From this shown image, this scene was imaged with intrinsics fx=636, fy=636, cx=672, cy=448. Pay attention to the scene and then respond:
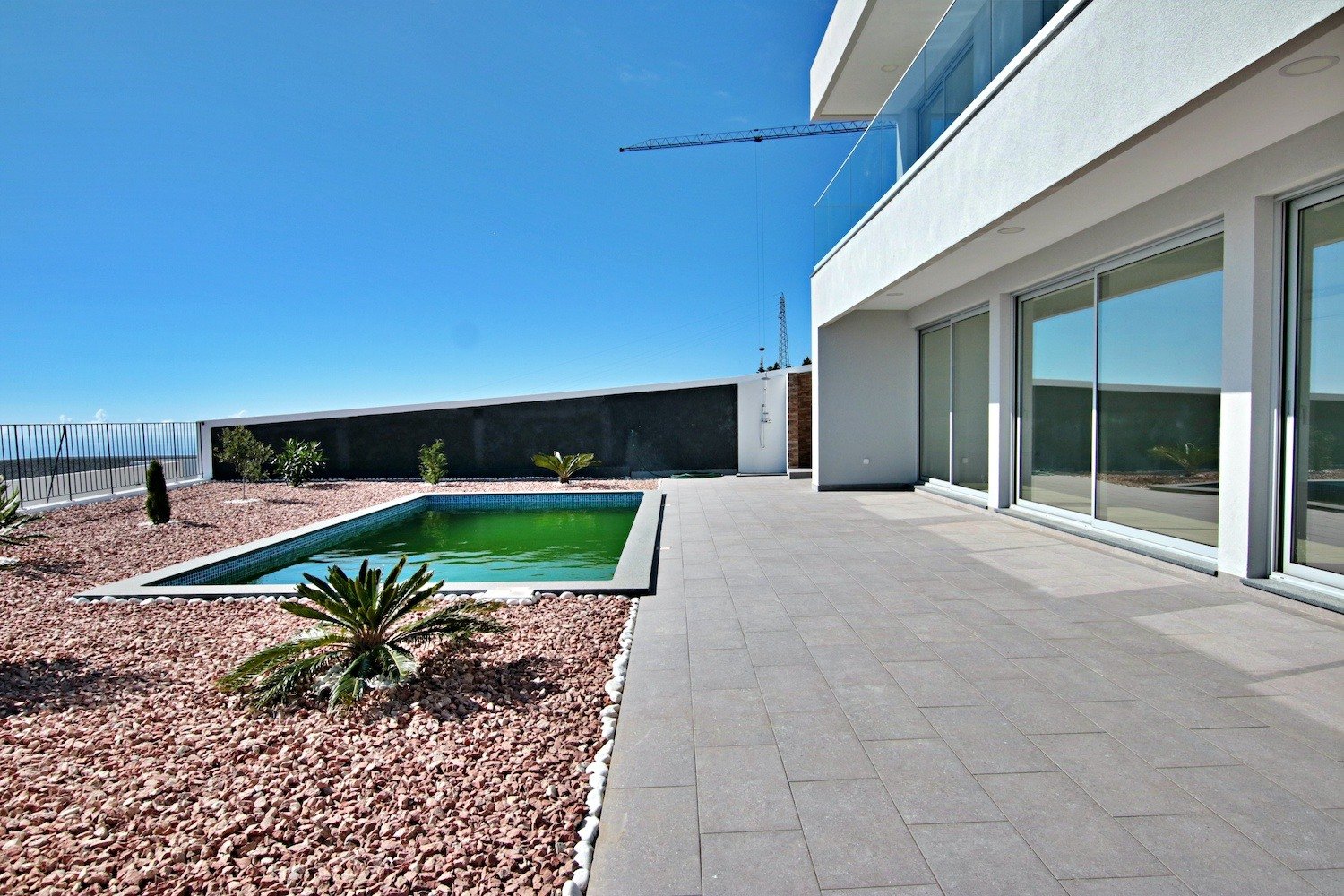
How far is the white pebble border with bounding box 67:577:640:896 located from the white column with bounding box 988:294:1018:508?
5.65 metres

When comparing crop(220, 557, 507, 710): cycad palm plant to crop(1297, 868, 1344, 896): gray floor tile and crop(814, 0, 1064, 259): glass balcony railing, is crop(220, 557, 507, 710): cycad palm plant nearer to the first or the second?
crop(1297, 868, 1344, 896): gray floor tile

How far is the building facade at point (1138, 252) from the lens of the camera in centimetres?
365

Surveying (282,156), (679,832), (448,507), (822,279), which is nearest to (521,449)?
(448,507)

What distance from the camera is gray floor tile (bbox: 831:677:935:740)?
2773mm

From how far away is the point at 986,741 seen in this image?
268 cm

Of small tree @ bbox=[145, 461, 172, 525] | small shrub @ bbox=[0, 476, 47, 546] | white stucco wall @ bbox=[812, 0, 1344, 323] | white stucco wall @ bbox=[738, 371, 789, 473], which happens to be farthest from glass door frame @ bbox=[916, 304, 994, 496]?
small tree @ bbox=[145, 461, 172, 525]

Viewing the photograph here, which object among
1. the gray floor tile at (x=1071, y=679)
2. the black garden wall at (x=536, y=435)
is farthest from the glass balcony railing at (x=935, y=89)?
the black garden wall at (x=536, y=435)

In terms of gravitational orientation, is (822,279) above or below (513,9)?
below

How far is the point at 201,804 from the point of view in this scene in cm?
236

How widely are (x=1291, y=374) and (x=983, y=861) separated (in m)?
4.50

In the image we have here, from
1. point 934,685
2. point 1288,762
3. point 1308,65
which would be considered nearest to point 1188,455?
point 1308,65

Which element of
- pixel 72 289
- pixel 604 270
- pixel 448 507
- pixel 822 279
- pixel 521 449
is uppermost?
pixel 604 270

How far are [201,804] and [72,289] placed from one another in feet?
84.0

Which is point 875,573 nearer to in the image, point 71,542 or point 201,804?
point 201,804
